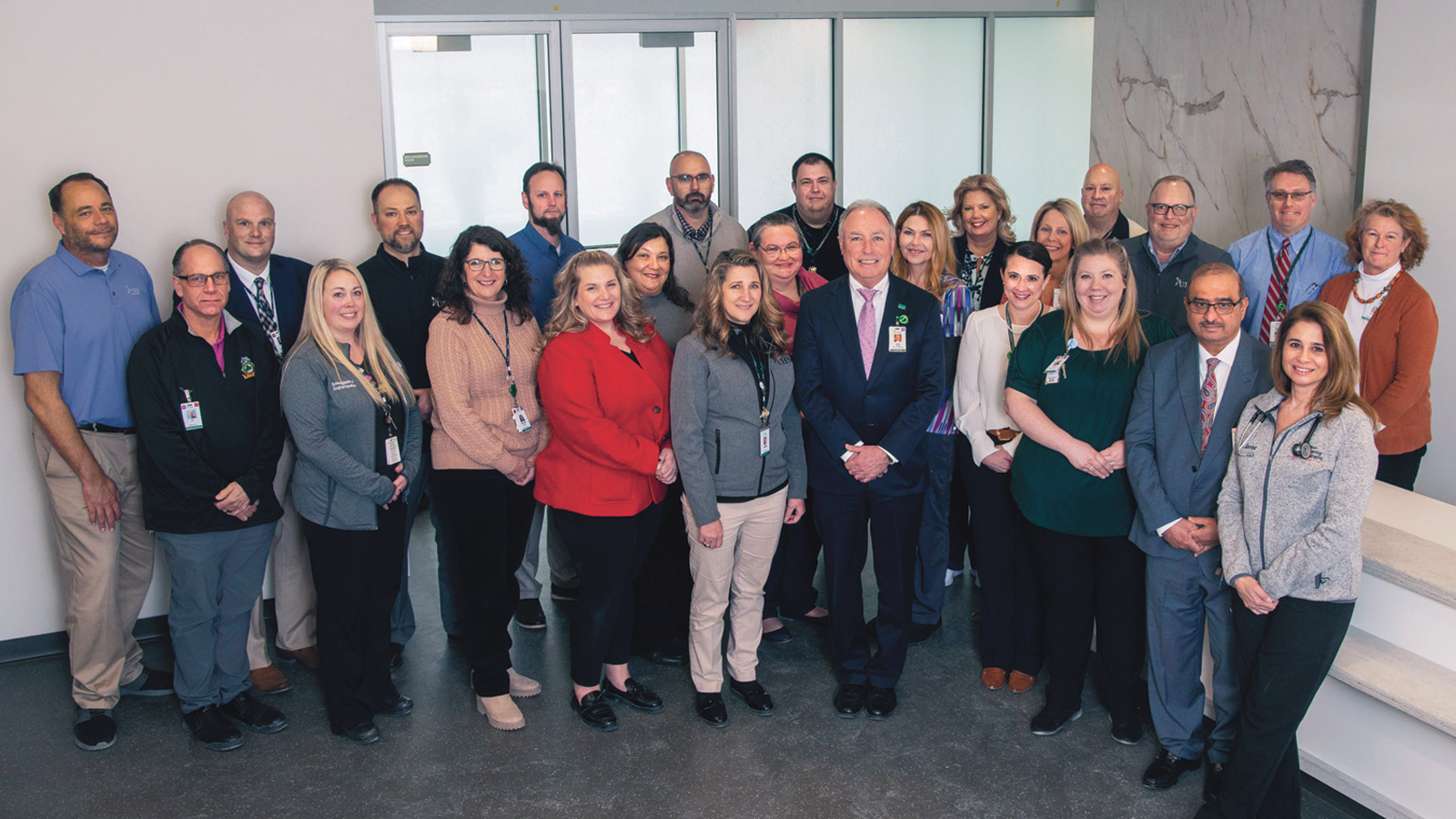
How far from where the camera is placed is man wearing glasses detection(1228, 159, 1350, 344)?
4.36 meters

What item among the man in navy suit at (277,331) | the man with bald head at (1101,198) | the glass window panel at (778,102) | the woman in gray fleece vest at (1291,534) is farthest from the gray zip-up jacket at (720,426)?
the glass window panel at (778,102)

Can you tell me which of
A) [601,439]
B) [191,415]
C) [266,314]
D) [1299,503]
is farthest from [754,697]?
[266,314]

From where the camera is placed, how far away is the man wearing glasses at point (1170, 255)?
4.25 meters

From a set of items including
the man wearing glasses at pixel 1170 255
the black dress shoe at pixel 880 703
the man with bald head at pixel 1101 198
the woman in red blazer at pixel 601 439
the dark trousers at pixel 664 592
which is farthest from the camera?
the man with bald head at pixel 1101 198

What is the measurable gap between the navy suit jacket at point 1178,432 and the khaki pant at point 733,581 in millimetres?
1207

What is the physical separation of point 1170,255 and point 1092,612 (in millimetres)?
1672

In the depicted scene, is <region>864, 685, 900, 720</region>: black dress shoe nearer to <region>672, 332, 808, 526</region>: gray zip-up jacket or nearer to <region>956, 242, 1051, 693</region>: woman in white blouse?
<region>956, 242, 1051, 693</region>: woman in white blouse

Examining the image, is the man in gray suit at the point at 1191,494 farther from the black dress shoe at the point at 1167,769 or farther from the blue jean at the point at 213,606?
the blue jean at the point at 213,606

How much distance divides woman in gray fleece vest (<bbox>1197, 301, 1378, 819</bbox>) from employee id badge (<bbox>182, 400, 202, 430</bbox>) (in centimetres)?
325

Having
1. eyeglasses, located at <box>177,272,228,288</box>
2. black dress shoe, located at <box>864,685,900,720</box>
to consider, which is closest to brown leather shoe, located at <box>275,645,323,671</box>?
eyeglasses, located at <box>177,272,228,288</box>

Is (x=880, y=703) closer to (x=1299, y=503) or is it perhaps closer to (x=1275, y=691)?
(x=1275, y=691)

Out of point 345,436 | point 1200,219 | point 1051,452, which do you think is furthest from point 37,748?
point 1200,219

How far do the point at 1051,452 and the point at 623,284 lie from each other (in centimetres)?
154

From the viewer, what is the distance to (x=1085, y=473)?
3357 millimetres
